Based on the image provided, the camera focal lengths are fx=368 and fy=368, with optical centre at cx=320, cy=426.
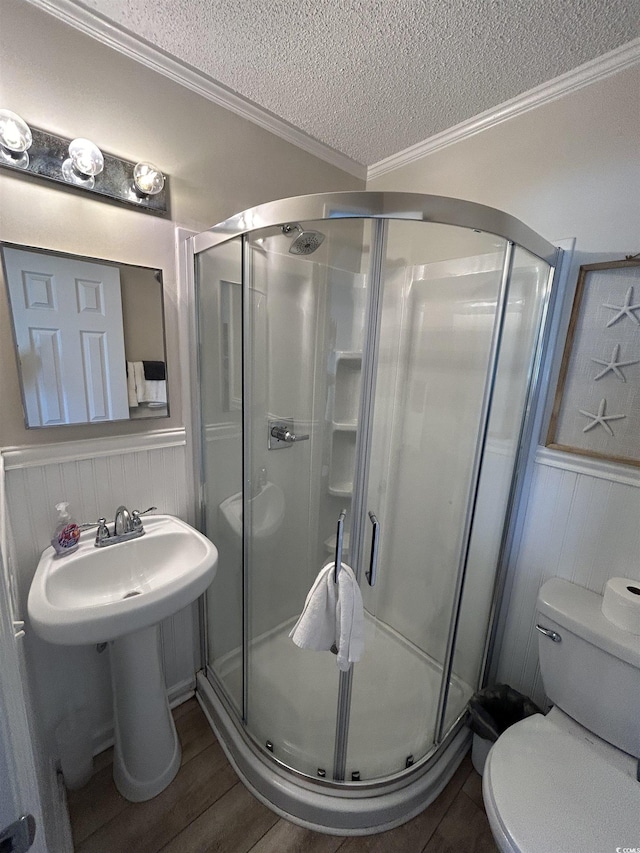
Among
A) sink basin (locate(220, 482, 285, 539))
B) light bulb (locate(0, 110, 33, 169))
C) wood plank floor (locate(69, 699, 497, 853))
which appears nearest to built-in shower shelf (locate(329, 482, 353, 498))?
sink basin (locate(220, 482, 285, 539))

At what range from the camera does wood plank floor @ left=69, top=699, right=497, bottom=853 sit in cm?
118

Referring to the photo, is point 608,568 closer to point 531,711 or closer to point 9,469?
point 531,711

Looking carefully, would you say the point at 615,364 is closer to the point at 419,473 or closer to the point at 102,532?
the point at 419,473

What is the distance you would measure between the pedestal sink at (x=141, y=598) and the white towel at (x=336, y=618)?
1.14ft

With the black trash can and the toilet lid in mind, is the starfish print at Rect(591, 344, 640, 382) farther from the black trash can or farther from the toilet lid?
the black trash can

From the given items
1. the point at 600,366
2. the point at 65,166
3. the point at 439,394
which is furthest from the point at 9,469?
the point at 600,366

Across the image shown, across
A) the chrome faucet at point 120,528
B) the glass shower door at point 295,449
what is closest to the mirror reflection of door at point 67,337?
the chrome faucet at point 120,528

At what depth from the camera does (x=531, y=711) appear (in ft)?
4.63

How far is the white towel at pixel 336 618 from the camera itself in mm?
1058

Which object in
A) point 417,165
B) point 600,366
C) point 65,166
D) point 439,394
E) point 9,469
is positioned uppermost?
point 417,165

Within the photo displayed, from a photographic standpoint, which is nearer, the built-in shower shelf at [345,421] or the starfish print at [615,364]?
the built-in shower shelf at [345,421]

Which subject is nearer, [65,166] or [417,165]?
[65,166]

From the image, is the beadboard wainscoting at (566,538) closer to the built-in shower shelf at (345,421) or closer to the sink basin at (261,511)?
the built-in shower shelf at (345,421)

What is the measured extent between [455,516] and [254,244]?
124cm
